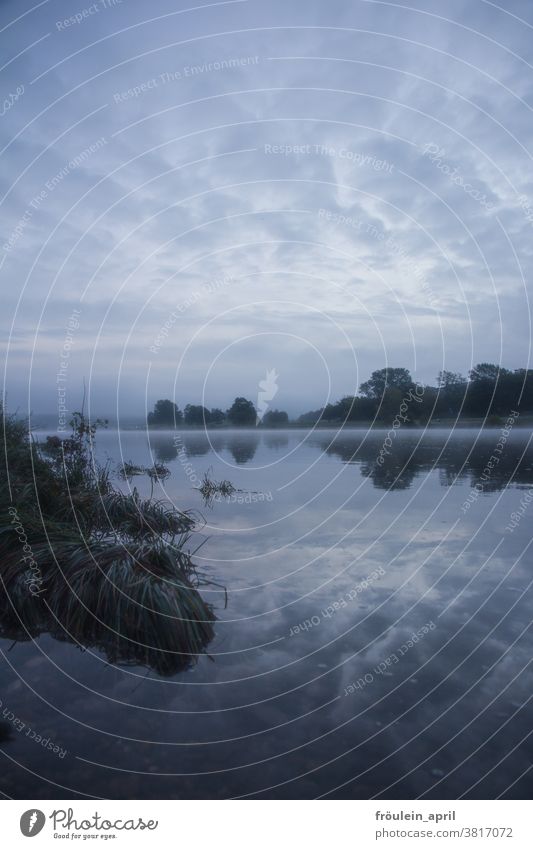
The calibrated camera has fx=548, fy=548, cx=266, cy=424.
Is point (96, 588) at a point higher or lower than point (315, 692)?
higher

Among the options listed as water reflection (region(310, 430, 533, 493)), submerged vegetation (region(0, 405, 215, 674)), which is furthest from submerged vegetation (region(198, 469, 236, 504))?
submerged vegetation (region(0, 405, 215, 674))

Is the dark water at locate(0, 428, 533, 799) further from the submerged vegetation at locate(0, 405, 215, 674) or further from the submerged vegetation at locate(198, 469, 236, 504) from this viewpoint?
the submerged vegetation at locate(198, 469, 236, 504)

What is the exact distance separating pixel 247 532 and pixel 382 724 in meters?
7.08

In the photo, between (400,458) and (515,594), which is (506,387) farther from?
(515,594)

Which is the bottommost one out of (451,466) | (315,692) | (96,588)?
(315,692)

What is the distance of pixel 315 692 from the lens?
5.15 metres

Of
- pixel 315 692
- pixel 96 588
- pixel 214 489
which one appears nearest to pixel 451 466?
pixel 214 489

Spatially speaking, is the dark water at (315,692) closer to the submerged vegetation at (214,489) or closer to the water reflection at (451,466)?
the submerged vegetation at (214,489)

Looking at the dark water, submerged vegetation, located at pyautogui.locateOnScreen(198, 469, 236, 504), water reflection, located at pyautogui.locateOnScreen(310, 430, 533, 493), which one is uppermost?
water reflection, located at pyautogui.locateOnScreen(310, 430, 533, 493)

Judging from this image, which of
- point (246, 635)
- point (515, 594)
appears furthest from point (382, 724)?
point (515, 594)

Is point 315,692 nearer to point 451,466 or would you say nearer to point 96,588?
point 96,588

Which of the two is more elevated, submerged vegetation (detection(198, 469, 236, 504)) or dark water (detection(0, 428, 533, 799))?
submerged vegetation (detection(198, 469, 236, 504))

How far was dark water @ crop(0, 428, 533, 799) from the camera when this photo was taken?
4012 mm
